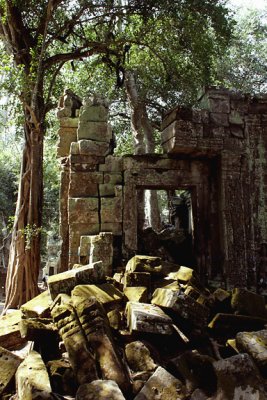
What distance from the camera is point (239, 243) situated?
646 cm

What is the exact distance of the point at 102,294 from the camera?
4.03 meters

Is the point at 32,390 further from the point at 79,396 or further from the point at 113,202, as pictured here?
the point at 113,202

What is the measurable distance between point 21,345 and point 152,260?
1938 millimetres

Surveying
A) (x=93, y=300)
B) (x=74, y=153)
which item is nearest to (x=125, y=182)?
(x=74, y=153)

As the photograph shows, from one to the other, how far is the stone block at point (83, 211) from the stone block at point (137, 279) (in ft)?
5.89

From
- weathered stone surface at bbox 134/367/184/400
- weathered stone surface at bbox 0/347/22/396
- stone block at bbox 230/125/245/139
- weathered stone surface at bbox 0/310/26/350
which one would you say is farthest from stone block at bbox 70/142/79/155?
weathered stone surface at bbox 134/367/184/400

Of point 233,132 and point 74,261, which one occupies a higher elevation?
point 233,132

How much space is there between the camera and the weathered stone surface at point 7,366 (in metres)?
3.06

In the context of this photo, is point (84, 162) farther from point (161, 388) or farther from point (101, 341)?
point (161, 388)

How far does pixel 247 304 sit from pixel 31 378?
2.75 m

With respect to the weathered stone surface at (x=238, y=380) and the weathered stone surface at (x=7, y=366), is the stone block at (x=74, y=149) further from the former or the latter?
the weathered stone surface at (x=238, y=380)

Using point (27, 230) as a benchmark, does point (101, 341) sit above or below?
below

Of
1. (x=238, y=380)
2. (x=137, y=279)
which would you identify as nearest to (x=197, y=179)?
(x=137, y=279)

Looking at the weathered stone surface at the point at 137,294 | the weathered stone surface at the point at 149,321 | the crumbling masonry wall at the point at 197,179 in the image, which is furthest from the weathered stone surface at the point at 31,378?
the crumbling masonry wall at the point at 197,179
